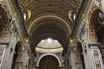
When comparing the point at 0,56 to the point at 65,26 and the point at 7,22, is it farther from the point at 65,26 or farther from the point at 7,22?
the point at 65,26

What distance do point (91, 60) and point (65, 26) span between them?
927cm

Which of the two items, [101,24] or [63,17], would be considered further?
[63,17]

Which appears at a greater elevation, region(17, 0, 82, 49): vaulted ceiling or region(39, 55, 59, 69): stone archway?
region(17, 0, 82, 49): vaulted ceiling

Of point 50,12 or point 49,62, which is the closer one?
point 50,12

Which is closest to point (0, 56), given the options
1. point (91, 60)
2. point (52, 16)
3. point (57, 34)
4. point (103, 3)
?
point (91, 60)

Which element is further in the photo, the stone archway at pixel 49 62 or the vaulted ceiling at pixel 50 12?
the stone archway at pixel 49 62

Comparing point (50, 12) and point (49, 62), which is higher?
point (50, 12)

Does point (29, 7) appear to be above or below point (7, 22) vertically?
above

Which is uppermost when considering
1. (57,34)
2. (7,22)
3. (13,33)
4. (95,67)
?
(57,34)

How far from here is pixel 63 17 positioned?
55.0 ft

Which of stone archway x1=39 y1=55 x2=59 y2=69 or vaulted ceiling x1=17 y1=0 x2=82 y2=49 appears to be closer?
vaulted ceiling x1=17 y1=0 x2=82 y2=49

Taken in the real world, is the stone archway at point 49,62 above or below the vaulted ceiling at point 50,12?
below

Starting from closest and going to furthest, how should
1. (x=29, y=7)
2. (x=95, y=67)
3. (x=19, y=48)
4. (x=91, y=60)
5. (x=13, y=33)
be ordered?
(x=95, y=67), (x=91, y=60), (x=13, y=33), (x=19, y=48), (x=29, y=7)

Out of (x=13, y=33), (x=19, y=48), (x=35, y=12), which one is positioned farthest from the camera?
(x=35, y=12)
